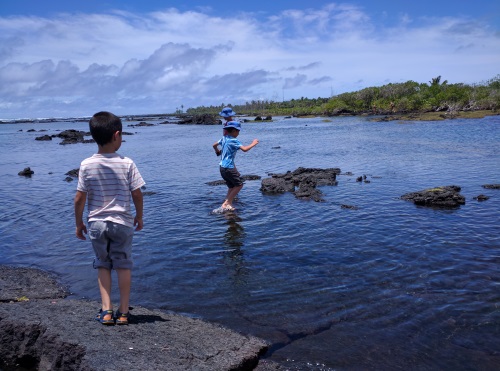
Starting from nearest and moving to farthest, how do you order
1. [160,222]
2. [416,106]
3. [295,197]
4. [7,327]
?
1. [7,327]
2. [160,222]
3. [295,197]
4. [416,106]

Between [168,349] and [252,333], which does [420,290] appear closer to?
[252,333]

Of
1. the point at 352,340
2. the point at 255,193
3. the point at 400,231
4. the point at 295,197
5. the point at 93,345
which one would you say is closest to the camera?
the point at 93,345

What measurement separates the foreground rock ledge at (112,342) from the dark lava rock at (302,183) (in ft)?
30.1

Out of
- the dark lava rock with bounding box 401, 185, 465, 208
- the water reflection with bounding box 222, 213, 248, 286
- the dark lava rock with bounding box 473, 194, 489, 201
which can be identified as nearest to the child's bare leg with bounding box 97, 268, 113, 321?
the water reflection with bounding box 222, 213, 248, 286

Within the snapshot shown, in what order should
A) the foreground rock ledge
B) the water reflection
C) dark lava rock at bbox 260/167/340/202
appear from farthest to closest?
dark lava rock at bbox 260/167/340/202, the water reflection, the foreground rock ledge

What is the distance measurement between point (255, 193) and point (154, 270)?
8.01 metres

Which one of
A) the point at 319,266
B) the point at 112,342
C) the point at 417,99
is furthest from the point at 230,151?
the point at 417,99

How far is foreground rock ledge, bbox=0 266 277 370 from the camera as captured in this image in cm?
420

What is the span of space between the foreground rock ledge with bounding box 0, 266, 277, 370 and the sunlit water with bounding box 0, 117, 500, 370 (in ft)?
1.94

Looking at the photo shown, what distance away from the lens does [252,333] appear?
5414 millimetres

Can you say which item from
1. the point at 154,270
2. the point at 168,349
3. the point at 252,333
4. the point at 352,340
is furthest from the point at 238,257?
the point at 168,349

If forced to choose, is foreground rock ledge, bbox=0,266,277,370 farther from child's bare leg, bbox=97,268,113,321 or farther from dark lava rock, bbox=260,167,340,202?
dark lava rock, bbox=260,167,340,202

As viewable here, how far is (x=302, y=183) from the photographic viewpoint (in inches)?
635

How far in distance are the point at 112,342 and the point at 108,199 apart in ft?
4.98
